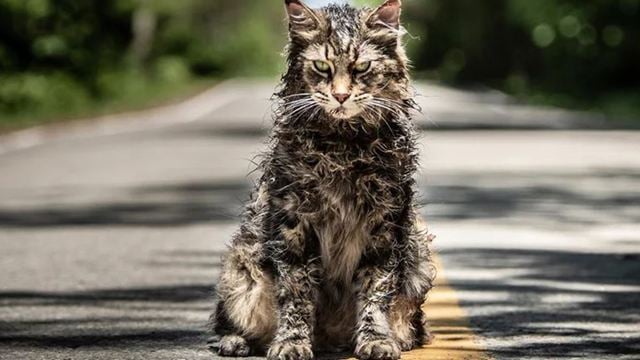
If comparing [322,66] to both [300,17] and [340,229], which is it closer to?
[300,17]

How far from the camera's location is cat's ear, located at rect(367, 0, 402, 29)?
253 inches

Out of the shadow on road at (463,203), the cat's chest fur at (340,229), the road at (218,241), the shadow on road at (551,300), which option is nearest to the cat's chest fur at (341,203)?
the cat's chest fur at (340,229)

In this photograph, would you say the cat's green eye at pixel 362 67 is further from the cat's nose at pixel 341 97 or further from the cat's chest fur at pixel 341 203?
the cat's chest fur at pixel 341 203

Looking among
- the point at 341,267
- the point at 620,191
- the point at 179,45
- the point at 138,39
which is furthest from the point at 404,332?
the point at 179,45

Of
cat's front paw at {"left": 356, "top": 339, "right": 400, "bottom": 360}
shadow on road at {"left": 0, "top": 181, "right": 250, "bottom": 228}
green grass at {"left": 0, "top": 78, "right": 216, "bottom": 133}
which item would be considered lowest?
cat's front paw at {"left": 356, "top": 339, "right": 400, "bottom": 360}

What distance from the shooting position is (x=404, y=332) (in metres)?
6.90

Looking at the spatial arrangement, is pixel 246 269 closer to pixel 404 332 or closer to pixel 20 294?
pixel 404 332

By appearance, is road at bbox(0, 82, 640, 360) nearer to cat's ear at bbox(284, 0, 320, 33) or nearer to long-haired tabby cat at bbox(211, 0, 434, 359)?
long-haired tabby cat at bbox(211, 0, 434, 359)

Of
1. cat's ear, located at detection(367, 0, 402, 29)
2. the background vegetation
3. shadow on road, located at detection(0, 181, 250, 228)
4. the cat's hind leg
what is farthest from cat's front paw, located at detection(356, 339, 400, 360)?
the background vegetation

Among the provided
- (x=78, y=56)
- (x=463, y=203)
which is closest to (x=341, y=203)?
(x=463, y=203)

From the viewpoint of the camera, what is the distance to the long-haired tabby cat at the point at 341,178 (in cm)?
638

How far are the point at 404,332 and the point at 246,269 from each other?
0.73m

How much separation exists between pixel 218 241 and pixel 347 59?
21.5 ft

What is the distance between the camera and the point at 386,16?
6445 mm
